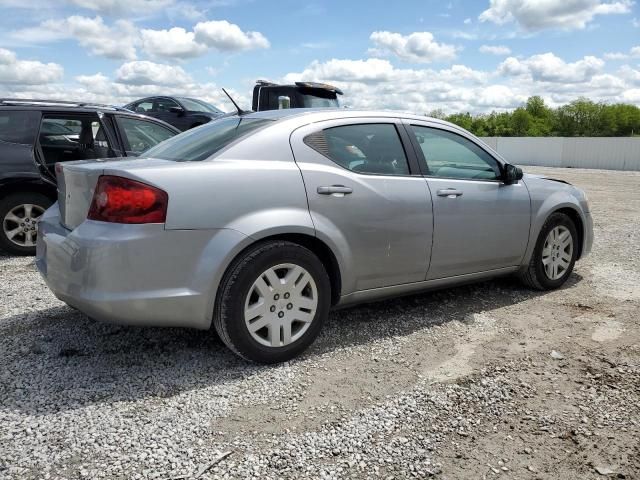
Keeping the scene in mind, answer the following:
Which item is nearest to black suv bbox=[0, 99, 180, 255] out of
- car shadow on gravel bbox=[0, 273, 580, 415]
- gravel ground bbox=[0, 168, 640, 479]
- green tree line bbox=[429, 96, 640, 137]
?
gravel ground bbox=[0, 168, 640, 479]

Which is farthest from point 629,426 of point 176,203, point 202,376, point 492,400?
point 176,203

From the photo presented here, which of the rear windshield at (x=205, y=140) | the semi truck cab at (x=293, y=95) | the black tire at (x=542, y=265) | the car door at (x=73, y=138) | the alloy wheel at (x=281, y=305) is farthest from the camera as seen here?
the semi truck cab at (x=293, y=95)

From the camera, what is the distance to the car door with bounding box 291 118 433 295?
3564 millimetres

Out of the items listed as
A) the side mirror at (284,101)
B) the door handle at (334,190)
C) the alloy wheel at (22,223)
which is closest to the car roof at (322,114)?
the door handle at (334,190)

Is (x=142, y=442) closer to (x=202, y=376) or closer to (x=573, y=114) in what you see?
(x=202, y=376)

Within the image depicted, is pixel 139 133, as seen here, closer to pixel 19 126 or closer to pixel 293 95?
pixel 19 126

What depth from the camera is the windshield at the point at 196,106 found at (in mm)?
14508

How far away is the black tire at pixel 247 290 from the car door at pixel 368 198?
0.73 ft

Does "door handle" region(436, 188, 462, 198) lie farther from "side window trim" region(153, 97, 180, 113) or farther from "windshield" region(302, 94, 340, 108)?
"side window trim" region(153, 97, 180, 113)

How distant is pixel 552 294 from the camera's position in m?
5.06

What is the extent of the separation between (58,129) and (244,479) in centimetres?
591

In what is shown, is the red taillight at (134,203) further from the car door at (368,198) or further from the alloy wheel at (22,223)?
the alloy wheel at (22,223)

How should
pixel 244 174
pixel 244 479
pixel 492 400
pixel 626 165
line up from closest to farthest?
pixel 244 479, pixel 492 400, pixel 244 174, pixel 626 165

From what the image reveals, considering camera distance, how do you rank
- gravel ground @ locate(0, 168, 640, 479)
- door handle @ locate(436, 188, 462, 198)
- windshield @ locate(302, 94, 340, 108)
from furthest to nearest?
windshield @ locate(302, 94, 340, 108), door handle @ locate(436, 188, 462, 198), gravel ground @ locate(0, 168, 640, 479)
